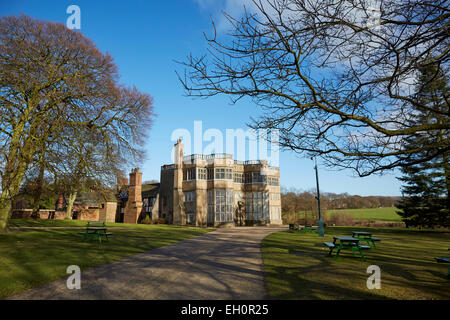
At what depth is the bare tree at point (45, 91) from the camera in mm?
12445

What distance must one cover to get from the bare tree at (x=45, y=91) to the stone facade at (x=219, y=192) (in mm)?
22062

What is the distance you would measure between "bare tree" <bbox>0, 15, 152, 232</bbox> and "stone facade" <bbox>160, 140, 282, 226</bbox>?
72.4ft

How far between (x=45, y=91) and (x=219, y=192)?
2588cm

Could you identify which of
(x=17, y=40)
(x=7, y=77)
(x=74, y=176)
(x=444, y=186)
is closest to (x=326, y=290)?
(x=74, y=176)

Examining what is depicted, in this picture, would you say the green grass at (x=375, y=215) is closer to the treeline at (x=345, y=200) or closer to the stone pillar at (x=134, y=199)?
the treeline at (x=345, y=200)

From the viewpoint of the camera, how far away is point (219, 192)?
36.4 m

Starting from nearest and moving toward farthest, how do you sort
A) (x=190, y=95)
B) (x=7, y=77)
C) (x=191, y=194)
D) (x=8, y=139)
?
(x=190, y=95) < (x=7, y=77) < (x=8, y=139) < (x=191, y=194)

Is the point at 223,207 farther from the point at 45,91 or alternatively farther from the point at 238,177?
the point at 45,91

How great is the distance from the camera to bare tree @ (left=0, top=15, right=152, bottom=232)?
12.4m

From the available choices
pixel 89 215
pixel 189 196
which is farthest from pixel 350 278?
pixel 89 215

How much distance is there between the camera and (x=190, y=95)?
5.13 m

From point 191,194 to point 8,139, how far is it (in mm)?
25390

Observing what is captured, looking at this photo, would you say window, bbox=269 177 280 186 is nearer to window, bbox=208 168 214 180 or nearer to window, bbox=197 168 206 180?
window, bbox=208 168 214 180
